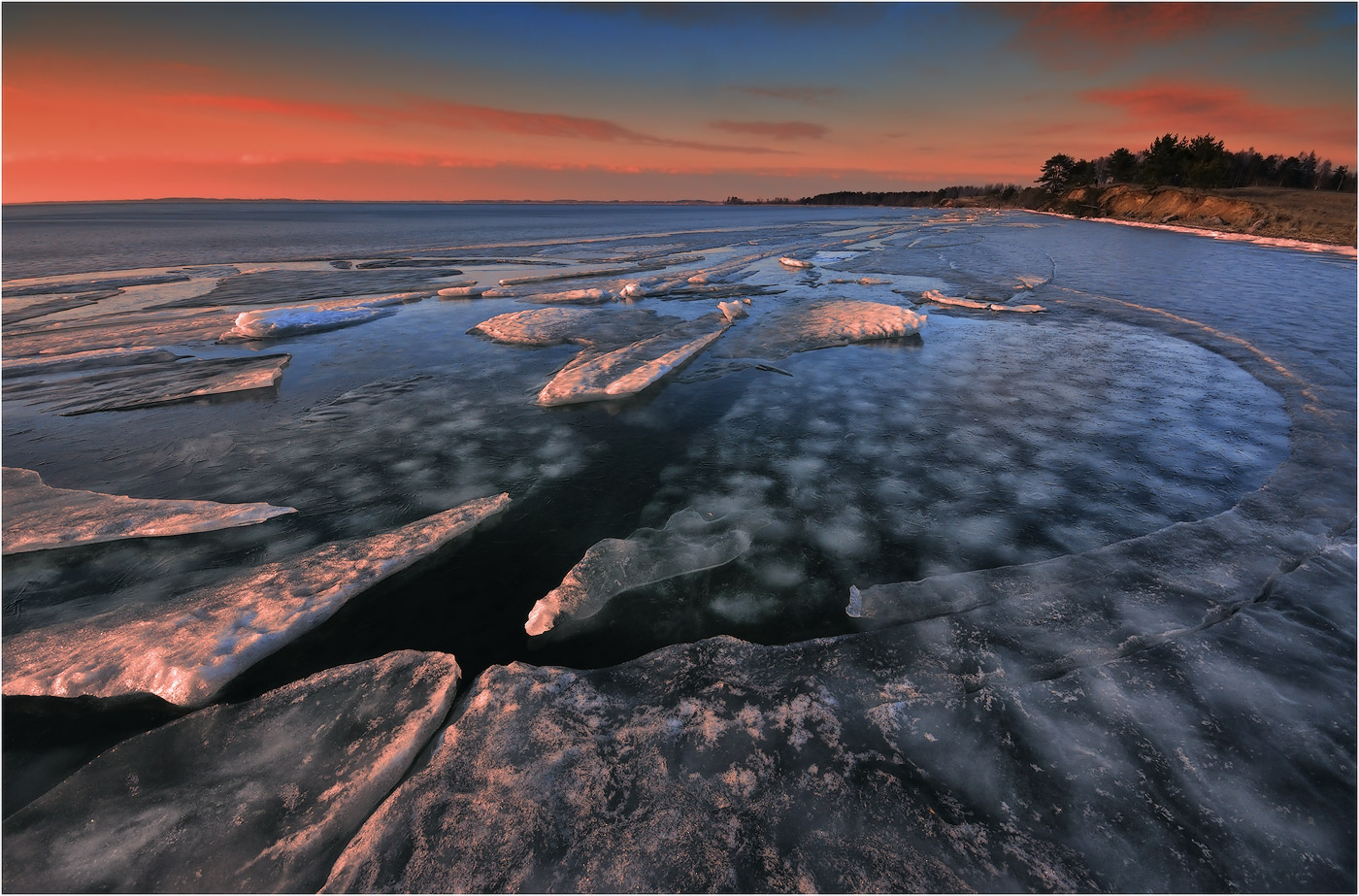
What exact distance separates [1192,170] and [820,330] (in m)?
73.3

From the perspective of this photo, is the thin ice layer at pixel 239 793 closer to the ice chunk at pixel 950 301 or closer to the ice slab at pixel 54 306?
the ice chunk at pixel 950 301

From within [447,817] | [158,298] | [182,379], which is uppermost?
[158,298]

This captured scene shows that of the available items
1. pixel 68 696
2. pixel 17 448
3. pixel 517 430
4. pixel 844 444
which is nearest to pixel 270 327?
pixel 17 448

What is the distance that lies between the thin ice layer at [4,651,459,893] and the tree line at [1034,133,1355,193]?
8024cm

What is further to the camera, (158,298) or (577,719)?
(158,298)

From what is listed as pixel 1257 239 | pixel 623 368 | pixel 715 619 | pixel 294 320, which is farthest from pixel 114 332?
pixel 1257 239

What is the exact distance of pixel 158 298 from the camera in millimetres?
14430

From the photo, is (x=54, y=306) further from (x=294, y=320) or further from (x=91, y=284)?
(x=294, y=320)

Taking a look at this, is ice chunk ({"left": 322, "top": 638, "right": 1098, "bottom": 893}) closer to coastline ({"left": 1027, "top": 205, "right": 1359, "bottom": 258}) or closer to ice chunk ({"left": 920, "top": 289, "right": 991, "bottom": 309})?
ice chunk ({"left": 920, "top": 289, "right": 991, "bottom": 309})

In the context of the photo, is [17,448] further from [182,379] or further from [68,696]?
[68,696]

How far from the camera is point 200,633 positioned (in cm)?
283

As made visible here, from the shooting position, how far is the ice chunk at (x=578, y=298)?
1246 cm

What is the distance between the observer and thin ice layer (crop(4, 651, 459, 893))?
1.90 m

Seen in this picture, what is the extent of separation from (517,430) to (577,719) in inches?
151
